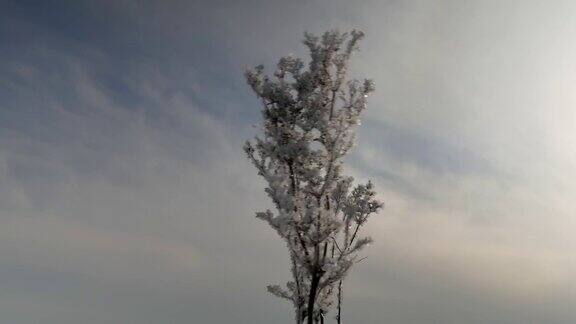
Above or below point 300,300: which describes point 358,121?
above

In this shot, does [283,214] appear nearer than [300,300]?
Yes

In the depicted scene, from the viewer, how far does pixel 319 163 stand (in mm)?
18266

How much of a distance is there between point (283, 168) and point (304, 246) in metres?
→ 2.68

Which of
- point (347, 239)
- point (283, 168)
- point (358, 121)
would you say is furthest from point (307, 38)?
point (347, 239)

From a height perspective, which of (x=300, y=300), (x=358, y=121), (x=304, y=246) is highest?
(x=358, y=121)

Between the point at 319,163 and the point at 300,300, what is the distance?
4773 mm

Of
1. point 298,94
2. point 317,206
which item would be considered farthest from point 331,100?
point 317,206

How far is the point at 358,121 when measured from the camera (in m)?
18.9

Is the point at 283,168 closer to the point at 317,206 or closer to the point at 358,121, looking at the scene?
the point at 317,206

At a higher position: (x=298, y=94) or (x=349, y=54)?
(x=349, y=54)

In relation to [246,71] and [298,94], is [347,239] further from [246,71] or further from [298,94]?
[246,71]

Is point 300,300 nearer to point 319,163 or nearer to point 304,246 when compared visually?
point 304,246

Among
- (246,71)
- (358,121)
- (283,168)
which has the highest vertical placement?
(246,71)

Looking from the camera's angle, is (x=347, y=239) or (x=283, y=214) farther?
(x=347, y=239)
